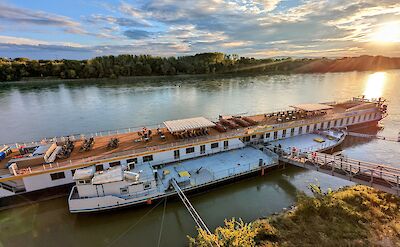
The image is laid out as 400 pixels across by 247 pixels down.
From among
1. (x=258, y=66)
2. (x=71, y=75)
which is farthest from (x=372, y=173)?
(x=258, y=66)

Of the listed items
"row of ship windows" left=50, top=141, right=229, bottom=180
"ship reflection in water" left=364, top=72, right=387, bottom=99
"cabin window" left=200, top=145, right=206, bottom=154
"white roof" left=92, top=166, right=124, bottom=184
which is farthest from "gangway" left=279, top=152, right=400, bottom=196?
"ship reflection in water" left=364, top=72, right=387, bottom=99

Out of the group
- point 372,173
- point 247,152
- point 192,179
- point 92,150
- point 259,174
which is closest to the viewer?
point 372,173

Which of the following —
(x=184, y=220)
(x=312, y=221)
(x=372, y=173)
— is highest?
(x=372, y=173)

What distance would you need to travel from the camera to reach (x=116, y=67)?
117 metres

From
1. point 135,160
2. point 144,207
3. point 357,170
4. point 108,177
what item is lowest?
point 144,207

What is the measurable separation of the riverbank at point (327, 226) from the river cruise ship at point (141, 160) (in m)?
7.11

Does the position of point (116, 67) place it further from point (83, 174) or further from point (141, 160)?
point (83, 174)

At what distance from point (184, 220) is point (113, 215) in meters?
6.72

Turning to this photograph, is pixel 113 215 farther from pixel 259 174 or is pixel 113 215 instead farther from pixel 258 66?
pixel 258 66

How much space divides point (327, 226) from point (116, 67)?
396 ft

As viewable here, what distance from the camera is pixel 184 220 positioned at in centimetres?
2027

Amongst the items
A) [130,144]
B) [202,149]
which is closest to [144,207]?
[130,144]

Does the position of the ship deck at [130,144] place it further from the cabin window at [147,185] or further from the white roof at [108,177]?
the cabin window at [147,185]

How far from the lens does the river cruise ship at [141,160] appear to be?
2002 centimetres
